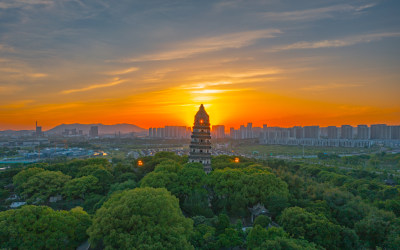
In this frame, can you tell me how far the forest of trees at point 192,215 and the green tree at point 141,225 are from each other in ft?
0.16

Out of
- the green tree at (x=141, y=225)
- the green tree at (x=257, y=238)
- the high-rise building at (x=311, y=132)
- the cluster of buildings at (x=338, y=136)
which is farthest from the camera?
the high-rise building at (x=311, y=132)

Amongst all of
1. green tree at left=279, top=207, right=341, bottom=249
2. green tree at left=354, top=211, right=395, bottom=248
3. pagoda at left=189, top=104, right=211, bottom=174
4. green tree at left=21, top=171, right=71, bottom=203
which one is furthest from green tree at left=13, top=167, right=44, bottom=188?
green tree at left=354, top=211, right=395, bottom=248

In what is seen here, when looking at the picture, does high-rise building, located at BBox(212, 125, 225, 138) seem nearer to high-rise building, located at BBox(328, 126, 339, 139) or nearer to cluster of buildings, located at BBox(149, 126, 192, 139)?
cluster of buildings, located at BBox(149, 126, 192, 139)

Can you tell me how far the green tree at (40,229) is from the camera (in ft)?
45.0

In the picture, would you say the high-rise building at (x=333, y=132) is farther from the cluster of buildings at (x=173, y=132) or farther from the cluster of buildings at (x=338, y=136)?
the cluster of buildings at (x=173, y=132)

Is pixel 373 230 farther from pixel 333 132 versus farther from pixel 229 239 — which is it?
pixel 333 132

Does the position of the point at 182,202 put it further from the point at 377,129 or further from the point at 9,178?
the point at 377,129

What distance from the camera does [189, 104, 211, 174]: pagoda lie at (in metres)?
31.2

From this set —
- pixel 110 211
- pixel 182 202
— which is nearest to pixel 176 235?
pixel 110 211

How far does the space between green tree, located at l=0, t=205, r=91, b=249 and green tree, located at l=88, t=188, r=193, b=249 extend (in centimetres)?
172

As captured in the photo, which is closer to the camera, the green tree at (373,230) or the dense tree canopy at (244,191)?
the green tree at (373,230)

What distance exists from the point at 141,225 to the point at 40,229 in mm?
5747

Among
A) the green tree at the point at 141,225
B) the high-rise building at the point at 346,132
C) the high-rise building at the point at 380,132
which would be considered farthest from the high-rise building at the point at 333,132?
the green tree at the point at 141,225

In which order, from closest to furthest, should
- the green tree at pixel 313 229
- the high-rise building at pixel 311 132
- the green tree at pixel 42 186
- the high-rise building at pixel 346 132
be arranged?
the green tree at pixel 313 229, the green tree at pixel 42 186, the high-rise building at pixel 311 132, the high-rise building at pixel 346 132
